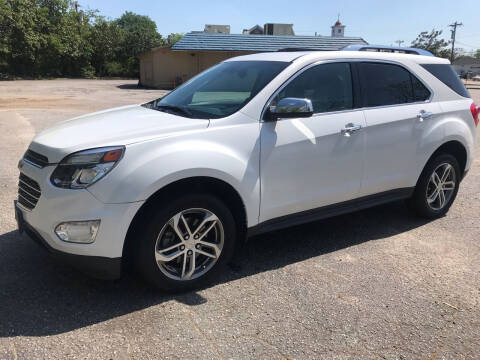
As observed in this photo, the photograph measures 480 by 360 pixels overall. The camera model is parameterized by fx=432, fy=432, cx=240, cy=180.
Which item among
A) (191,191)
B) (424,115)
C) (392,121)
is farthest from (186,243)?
(424,115)

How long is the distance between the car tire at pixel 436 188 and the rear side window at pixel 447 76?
0.78 metres

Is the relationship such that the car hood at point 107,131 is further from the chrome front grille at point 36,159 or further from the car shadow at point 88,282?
the car shadow at point 88,282

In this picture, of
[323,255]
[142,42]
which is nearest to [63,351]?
[323,255]

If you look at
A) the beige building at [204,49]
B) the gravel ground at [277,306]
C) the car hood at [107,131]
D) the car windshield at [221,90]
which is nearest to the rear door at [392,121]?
the gravel ground at [277,306]

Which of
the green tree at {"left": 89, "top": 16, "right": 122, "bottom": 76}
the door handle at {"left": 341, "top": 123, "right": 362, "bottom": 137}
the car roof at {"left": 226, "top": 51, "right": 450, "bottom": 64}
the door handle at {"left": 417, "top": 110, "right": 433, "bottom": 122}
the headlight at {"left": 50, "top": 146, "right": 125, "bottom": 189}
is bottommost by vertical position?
the headlight at {"left": 50, "top": 146, "right": 125, "bottom": 189}

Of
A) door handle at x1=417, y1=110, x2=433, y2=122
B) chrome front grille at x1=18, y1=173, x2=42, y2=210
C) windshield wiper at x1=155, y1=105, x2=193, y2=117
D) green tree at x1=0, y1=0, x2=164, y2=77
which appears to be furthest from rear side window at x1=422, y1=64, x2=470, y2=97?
green tree at x1=0, y1=0, x2=164, y2=77

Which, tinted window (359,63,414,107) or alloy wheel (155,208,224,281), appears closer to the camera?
alloy wheel (155,208,224,281)

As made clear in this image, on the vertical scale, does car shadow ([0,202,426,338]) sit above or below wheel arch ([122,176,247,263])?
below

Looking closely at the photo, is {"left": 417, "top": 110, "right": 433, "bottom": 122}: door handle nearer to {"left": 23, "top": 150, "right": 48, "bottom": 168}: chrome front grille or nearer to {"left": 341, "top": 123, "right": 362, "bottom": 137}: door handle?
{"left": 341, "top": 123, "right": 362, "bottom": 137}: door handle

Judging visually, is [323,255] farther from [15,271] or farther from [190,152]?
[15,271]

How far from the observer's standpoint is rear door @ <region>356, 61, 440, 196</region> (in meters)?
4.13

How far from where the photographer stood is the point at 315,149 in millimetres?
3711

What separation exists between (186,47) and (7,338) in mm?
31061

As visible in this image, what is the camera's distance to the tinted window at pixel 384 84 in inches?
164
